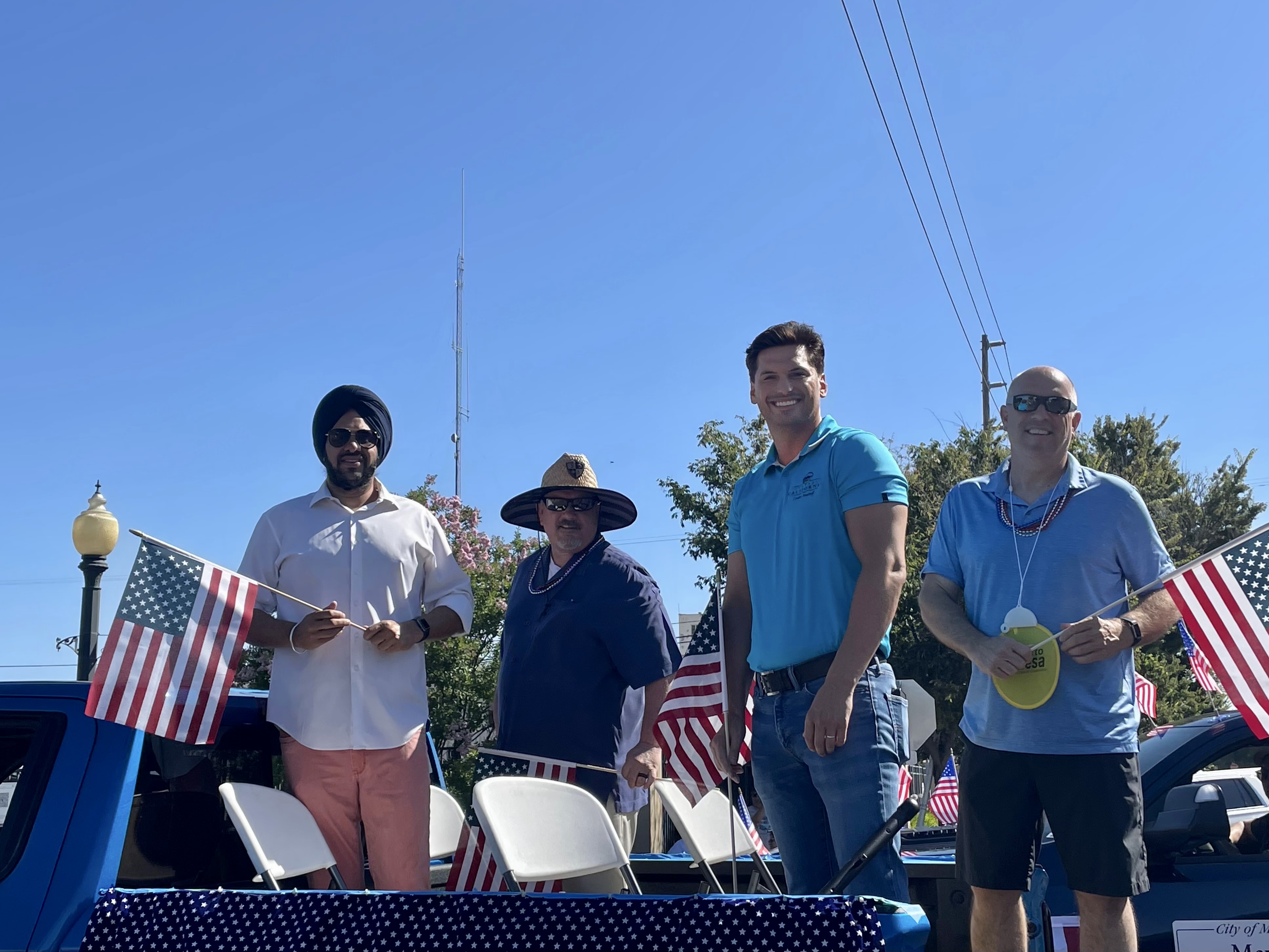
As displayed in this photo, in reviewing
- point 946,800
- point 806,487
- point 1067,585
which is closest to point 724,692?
point 806,487

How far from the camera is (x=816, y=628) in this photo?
10.7 feet

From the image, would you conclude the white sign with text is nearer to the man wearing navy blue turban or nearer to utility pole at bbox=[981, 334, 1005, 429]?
the man wearing navy blue turban

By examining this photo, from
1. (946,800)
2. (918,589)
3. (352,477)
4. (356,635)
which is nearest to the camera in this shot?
(356,635)

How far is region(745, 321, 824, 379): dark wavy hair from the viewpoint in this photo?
3.55 meters

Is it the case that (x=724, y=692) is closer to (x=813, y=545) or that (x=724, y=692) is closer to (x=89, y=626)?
(x=813, y=545)

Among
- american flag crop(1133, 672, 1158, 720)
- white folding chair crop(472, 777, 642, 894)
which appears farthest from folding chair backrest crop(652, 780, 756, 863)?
american flag crop(1133, 672, 1158, 720)

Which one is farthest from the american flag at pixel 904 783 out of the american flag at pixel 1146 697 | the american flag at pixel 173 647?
the american flag at pixel 1146 697

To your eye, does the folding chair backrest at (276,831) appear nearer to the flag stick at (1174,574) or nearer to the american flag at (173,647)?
the american flag at (173,647)

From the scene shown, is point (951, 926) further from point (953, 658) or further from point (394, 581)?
point (953, 658)

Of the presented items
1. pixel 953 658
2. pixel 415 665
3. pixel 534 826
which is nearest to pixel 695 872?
pixel 415 665

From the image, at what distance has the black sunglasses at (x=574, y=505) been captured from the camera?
14.2ft

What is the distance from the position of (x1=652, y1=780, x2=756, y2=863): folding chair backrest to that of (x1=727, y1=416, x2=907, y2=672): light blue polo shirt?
1.43ft

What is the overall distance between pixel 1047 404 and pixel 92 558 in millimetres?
10736

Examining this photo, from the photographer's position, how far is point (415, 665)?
362 cm
